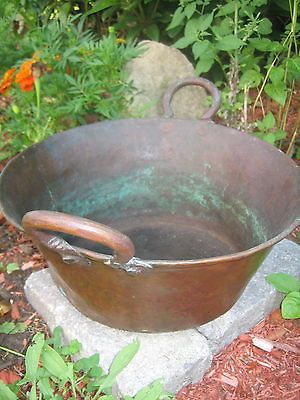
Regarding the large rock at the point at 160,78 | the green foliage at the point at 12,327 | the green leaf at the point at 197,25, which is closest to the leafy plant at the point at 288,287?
the green foliage at the point at 12,327

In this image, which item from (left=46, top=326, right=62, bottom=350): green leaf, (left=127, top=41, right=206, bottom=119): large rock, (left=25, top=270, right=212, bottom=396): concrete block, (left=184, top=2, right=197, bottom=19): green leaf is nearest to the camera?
(left=25, top=270, right=212, bottom=396): concrete block

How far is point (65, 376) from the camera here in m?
1.25

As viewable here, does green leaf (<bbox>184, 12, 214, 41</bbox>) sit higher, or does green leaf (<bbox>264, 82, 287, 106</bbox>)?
green leaf (<bbox>184, 12, 214, 41</bbox>)

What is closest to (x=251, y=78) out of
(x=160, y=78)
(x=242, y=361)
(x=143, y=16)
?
(x=160, y=78)

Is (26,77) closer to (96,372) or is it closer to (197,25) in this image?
(197,25)

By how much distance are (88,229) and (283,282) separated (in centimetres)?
77

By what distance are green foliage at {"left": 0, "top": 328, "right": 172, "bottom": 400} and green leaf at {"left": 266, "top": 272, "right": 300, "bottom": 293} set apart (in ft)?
1.49

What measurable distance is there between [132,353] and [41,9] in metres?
2.27

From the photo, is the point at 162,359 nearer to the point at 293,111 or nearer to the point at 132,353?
the point at 132,353

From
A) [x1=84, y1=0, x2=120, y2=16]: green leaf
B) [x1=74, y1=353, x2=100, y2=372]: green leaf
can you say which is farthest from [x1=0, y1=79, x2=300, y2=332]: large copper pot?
[x1=84, y1=0, x2=120, y2=16]: green leaf

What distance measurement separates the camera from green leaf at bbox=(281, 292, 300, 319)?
142 cm

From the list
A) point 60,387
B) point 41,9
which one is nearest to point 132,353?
point 60,387

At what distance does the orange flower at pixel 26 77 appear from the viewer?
2059mm

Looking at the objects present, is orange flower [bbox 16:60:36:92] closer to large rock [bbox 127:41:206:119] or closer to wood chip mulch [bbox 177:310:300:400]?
large rock [bbox 127:41:206:119]
